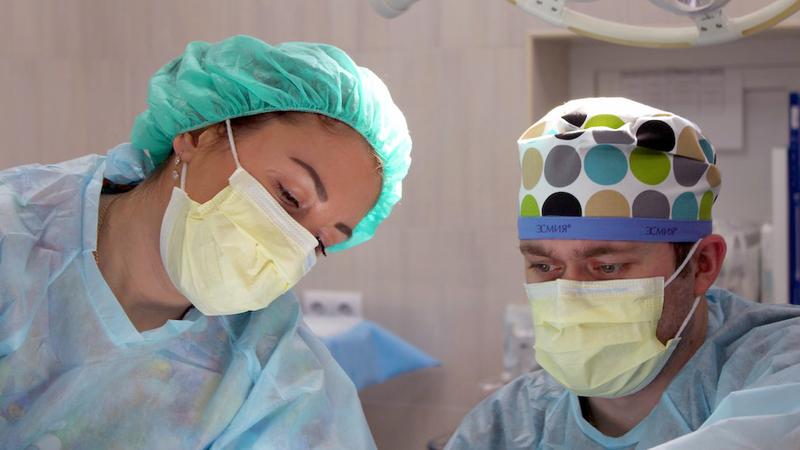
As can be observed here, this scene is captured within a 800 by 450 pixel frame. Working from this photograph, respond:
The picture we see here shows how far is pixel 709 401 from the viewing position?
154cm

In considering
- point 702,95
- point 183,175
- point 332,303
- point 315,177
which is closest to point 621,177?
point 315,177

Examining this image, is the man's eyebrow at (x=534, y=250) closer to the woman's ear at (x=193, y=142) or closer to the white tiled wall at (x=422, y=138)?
the woman's ear at (x=193, y=142)

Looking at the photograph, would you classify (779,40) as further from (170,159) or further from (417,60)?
(170,159)

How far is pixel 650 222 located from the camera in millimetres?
1575

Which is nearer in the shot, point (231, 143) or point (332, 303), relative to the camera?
point (231, 143)

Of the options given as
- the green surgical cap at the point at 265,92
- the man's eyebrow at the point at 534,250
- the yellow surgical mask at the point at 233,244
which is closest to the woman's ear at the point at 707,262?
the man's eyebrow at the point at 534,250

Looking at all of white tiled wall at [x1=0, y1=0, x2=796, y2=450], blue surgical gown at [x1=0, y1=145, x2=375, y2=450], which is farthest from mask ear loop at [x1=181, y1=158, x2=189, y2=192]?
white tiled wall at [x1=0, y1=0, x2=796, y2=450]

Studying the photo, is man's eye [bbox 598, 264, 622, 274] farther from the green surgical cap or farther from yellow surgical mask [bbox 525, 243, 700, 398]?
the green surgical cap

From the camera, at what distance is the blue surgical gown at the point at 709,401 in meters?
1.25

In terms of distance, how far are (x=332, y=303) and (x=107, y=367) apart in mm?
1815

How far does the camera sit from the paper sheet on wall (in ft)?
9.90

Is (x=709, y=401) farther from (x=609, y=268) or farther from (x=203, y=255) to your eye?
(x=203, y=255)

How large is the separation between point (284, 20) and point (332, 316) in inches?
40.1

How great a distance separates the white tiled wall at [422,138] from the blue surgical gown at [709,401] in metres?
1.42
